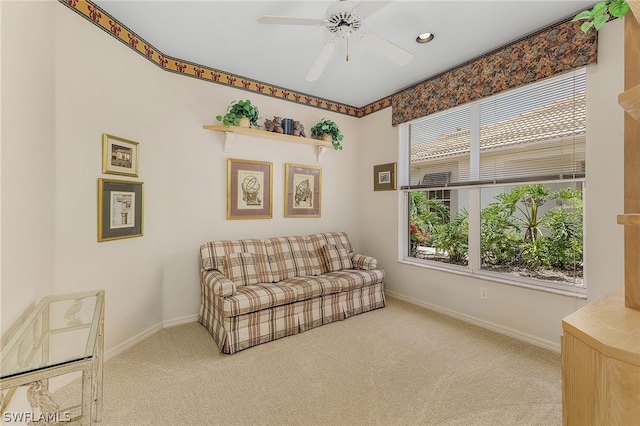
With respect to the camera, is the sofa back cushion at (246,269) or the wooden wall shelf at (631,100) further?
the sofa back cushion at (246,269)

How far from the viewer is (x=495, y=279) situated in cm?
288

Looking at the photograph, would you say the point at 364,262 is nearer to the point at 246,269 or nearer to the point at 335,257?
the point at 335,257

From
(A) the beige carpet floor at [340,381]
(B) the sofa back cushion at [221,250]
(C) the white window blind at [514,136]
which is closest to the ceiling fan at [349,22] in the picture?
(C) the white window blind at [514,136]

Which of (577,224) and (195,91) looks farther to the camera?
(195,91)

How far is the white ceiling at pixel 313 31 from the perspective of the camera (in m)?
2.16

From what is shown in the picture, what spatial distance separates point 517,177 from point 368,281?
1886 mm

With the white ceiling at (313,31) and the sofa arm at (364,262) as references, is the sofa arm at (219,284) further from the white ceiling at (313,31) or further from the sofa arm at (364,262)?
the white ceiling at (313,31)

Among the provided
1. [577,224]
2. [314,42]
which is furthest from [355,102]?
[577,224]

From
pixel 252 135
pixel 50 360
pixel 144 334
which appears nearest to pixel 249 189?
pixel 252 135

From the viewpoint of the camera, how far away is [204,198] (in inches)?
126

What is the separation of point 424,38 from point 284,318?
293cm

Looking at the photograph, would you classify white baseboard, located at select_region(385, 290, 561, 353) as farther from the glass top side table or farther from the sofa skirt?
the glass top side table

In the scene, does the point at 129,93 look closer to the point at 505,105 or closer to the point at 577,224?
the point at 505,105

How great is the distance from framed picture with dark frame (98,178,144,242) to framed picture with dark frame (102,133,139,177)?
94 millimetres
